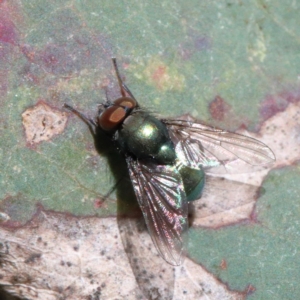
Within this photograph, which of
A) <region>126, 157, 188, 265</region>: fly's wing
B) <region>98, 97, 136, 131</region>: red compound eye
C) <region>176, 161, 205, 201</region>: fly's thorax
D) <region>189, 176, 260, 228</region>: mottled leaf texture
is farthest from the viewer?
<region>189, 176, 260, 228</region>: mottled leaf texture

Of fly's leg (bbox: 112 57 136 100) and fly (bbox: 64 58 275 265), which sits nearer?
fly (bbox: 64 58 275 265)

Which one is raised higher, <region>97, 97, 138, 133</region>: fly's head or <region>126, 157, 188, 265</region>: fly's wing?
<region>97, 97, 138, 133</region>: fly's head

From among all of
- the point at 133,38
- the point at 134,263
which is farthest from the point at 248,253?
the point at 133,38

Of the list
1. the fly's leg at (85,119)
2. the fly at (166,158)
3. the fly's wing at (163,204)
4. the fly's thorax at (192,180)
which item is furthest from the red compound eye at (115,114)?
the fly's thorax at (192,180)

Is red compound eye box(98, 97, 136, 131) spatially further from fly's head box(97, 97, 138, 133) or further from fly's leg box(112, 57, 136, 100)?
fly's leg box(112, 57, 136, 100)

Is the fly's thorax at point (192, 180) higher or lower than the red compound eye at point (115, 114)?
lower

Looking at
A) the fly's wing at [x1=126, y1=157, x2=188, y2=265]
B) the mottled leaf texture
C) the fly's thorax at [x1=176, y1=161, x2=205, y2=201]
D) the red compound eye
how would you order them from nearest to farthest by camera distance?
the fly's wing at [x1=126, y1=157, x2=188, y2=265] < the red compound eye < the fly's thorax at [x1=176, y1=161, x2=205, y2=201] < the mottled leaf texture

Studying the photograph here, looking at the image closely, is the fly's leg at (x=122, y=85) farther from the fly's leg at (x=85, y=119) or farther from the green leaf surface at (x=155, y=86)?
the fly's leg at (x=85, y=119)

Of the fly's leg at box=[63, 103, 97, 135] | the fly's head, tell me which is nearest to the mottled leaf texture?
the fly's head
